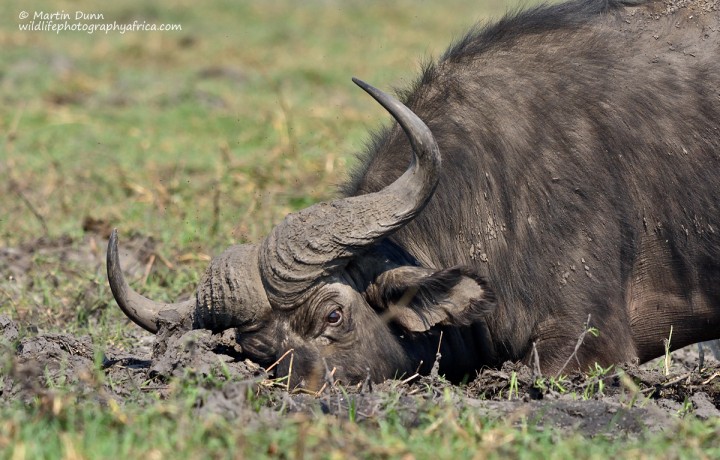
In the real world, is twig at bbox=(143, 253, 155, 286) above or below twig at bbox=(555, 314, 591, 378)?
above

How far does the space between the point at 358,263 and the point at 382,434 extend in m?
1.61

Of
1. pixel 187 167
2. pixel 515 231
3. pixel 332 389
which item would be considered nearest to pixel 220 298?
pixel 332 389

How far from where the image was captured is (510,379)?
5324 mm

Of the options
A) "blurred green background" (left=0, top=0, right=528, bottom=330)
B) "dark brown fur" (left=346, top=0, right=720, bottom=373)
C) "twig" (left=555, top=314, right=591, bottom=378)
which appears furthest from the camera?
"blurred green background" (left=0, top=0, right=528, bottom=330)

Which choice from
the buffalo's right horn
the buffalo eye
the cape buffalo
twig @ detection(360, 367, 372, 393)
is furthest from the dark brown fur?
twig @ detection(360, 367, 372, 393)

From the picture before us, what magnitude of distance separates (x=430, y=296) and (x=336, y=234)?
593 mm

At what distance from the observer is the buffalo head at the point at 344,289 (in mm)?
5270

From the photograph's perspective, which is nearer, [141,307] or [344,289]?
[344,289]

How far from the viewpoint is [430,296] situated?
5441 mm

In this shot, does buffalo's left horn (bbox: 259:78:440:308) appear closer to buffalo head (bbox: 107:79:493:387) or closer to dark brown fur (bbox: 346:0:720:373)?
buffalo head (bbox: 107:79:493:387)

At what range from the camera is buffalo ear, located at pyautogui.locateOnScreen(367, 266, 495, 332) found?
5359 mm

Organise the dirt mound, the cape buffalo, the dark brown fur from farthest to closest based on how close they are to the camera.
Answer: the dark brown fur
the cape buffalo
the dirt mound

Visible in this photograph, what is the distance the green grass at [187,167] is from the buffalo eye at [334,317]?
835 millimetres

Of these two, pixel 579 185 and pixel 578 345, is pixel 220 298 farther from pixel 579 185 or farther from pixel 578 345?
pixel 579 185
